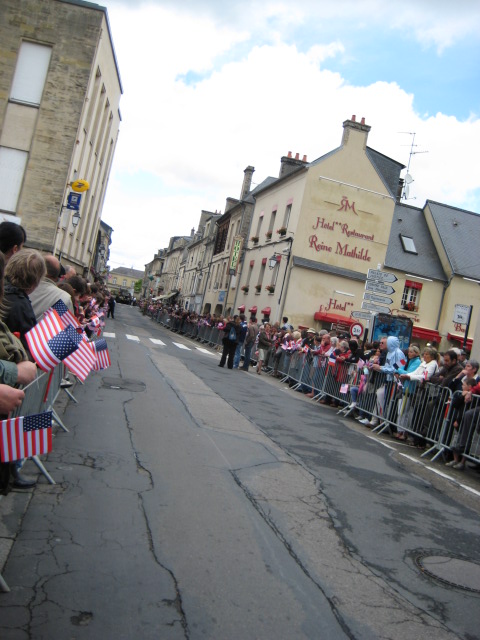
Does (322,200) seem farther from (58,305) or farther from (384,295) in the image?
(58,305)

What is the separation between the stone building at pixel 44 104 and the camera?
24.5m

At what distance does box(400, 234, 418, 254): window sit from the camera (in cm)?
3722

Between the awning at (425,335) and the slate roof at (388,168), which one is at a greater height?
the slate roof at (388,168)

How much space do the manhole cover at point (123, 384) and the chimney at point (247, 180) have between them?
130 feet

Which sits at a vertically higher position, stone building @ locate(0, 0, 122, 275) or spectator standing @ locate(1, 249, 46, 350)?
stone building @ locate(0, 0, 122, 275)

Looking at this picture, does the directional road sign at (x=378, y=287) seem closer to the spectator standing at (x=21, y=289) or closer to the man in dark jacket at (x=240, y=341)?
the man in dark jacket at (x=240, y=341)

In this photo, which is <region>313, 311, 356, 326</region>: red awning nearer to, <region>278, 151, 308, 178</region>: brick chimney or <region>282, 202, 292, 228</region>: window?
<region>282, 202, 292, 228</region>: window

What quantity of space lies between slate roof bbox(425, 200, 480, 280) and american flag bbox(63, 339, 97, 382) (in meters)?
32.6

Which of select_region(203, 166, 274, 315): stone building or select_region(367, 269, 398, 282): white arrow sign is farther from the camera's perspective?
select_region(203, 166, 274, 315): stone building

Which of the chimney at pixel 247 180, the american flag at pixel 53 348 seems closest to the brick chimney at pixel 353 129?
the chimney at pixel 247 180

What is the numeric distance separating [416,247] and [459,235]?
3193 mm

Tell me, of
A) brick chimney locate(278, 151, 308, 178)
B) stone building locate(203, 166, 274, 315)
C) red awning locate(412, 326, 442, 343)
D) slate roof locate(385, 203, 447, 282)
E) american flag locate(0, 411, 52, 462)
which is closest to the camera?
american flag locate(0, 411, 52, 462)

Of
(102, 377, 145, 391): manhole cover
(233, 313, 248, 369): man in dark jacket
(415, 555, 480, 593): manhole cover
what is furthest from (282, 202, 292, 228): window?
(415, 555, 480, 593): manhole cover

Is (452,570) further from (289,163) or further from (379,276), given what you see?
(289,163)
